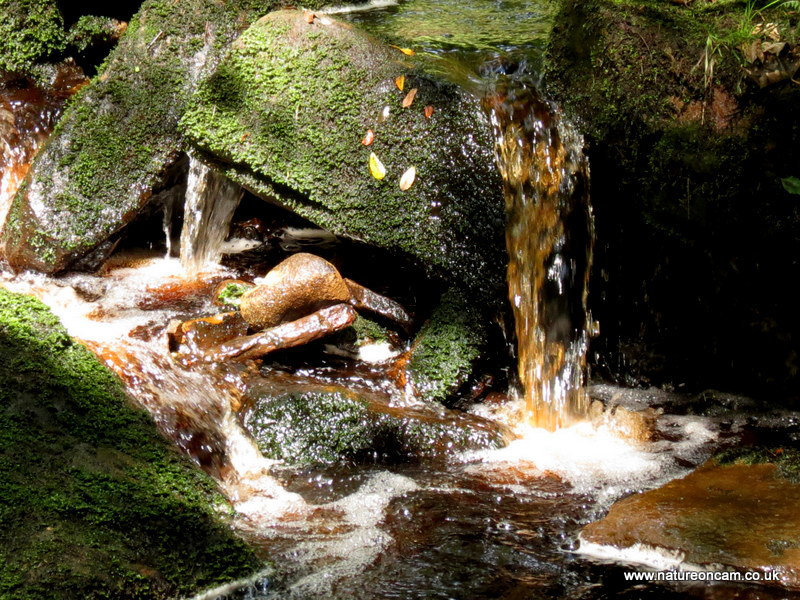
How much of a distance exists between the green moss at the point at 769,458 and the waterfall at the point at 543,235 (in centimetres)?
99

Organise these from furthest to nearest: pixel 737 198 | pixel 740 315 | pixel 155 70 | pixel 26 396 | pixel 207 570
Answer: pixel 155 70 < pixel 740 315 < pixel 737 198 < pixel 26 396 < pixel 207 570

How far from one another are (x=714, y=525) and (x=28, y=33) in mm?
6448

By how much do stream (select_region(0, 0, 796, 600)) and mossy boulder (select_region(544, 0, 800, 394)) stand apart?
0.23m

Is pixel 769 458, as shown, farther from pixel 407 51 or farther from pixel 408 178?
pixel 407 51

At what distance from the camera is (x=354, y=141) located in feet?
15.3

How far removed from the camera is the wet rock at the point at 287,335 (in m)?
4.36

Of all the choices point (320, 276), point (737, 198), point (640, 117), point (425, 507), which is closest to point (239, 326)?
point (320, 276)

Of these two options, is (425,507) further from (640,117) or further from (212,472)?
(640,117)

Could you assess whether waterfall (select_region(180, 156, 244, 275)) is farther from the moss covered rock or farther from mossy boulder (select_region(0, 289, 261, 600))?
mossy boulder (select_region(0, 289, 261, 600))

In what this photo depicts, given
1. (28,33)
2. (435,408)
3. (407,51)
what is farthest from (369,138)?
(28,33)

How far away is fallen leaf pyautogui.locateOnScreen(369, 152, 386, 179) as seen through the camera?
Answer: 460 cm

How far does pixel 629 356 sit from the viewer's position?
15.8 feet

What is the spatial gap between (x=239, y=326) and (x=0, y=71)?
352 cm

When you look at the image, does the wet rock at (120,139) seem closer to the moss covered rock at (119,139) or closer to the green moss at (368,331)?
the moss covered rock at (119,139)
